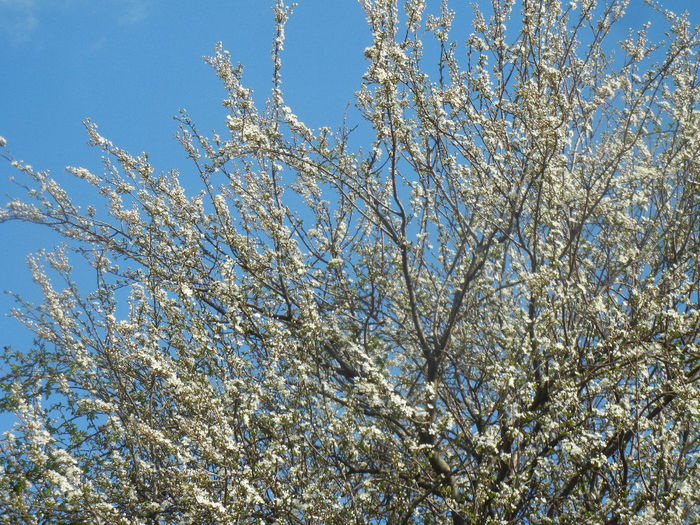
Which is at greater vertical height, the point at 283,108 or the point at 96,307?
the point at 283,108

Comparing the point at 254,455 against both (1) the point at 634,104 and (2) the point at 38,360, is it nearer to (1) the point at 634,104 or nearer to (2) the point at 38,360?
(2) the point at 38,360

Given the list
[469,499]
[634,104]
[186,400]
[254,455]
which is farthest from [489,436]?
[634,104]

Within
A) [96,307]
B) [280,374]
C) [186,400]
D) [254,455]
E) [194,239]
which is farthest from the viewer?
[96,307]

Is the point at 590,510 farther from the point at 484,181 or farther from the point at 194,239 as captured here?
the point at 194,239

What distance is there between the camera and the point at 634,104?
7.59m

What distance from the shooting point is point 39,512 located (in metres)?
5.66

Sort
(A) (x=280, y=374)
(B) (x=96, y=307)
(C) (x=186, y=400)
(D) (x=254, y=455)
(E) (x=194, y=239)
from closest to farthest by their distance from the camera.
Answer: (C) (x=186, y=400)
(D) (x=254, y=455)
(A) (x=280, y=374)
(E) (x=194, y=239)
(B) (x=96, y=307)

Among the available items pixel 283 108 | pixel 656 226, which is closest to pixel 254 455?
pixel 283 108

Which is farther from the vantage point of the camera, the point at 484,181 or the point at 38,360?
the point at 38,360

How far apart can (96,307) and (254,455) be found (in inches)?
112

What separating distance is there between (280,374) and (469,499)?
1.90 meters

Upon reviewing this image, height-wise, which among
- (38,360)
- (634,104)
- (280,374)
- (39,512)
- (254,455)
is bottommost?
(39,512)

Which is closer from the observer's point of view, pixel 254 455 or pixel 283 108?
pixel 254 455

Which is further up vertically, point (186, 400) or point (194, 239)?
point (194, 239)
